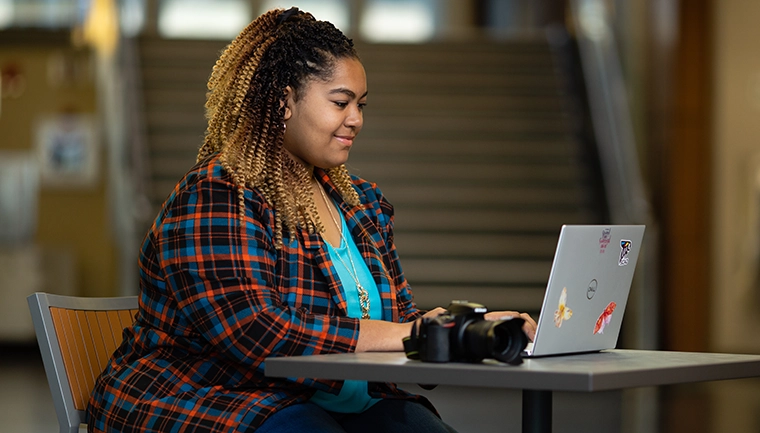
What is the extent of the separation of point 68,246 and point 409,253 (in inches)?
121

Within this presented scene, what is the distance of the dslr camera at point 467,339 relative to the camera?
181 cm

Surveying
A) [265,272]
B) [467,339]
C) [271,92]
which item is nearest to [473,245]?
[271,92]

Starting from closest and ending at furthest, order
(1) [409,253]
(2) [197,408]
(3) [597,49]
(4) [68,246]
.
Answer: (2) [197,408], (1) [409,253], (3) [597,49], (4) [68,246]

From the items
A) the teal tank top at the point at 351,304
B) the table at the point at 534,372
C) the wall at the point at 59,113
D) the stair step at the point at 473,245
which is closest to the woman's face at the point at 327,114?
the teal tank top at the point at 351,304

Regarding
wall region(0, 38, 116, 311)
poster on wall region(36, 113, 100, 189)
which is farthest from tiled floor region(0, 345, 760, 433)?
poster on wall region(36, 113, 100, 189)

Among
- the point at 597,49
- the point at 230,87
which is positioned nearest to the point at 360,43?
the point at 597,49

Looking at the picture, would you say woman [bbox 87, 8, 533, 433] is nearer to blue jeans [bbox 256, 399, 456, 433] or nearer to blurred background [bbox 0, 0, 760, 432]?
blue jeans [bbox 256, 399, 456, 433]

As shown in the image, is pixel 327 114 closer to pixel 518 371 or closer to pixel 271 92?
pixel 271 92

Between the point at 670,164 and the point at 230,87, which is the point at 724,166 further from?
the point at 230,87

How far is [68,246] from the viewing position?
344 inches

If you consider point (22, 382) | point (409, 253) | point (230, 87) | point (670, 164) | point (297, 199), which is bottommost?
point (22, 382)

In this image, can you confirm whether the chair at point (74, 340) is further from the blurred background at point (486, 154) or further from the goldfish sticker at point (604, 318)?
the blurred background at point (486, 154)

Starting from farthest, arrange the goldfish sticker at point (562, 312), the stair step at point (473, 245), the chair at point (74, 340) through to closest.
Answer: the stair step at point (473, 245)
the chair at point (74, 340)
the goldfish sticker at point (562, 312)

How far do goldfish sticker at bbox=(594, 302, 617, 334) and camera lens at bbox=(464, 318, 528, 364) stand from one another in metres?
0.30
